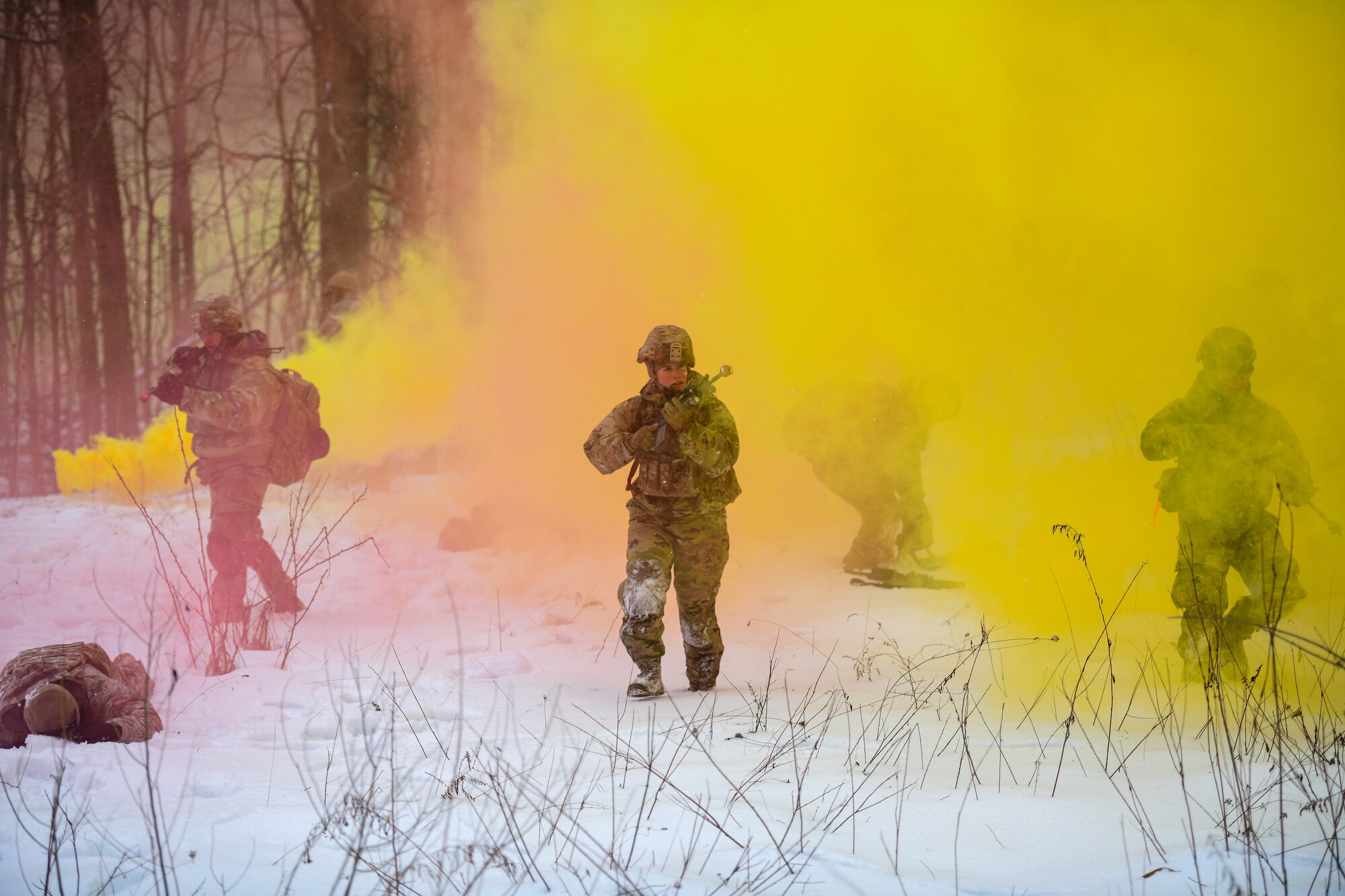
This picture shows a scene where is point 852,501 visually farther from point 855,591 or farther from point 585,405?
point 585,405

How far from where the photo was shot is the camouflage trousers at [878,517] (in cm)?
859

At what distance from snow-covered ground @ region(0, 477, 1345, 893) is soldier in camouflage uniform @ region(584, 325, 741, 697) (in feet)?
1.00

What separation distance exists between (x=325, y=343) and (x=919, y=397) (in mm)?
6806

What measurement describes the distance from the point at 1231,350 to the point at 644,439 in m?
2.90

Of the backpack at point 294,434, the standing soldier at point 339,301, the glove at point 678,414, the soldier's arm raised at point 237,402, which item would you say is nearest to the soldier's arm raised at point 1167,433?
the glove at point 678,414

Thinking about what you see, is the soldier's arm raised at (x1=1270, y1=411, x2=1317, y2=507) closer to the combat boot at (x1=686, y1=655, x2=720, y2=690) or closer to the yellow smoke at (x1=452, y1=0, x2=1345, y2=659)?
the yellow smoke at (x1=452, y1=0, x2=1345, y2=659)

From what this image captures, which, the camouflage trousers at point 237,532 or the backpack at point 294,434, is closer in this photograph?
the camouflage trousers at point 237,532

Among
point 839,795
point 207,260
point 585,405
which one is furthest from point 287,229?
point 839,795

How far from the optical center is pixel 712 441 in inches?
189

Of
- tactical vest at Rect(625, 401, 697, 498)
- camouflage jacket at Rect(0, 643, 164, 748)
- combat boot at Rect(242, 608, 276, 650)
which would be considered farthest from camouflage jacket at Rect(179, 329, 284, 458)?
tactical vest at Rect(625, 401, 697, 498)

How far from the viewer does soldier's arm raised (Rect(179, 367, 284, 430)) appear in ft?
20.8

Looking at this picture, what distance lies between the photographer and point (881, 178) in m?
11.0

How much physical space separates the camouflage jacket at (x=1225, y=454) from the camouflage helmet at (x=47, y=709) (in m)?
4.97

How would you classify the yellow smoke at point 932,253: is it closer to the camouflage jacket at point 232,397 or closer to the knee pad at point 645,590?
the knee pad at point 645,590
